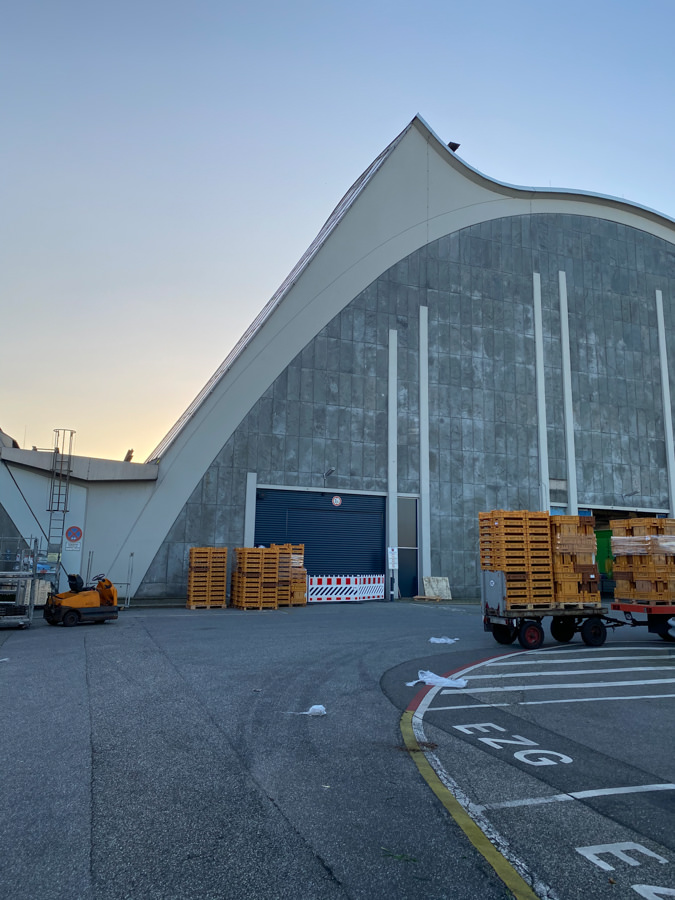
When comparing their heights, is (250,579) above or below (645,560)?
below

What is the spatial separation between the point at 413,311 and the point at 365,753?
27015 millimetres

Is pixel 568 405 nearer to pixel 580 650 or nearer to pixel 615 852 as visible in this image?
pixel 580 650

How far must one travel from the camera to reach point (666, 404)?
35438mm

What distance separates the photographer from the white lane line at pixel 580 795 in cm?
458

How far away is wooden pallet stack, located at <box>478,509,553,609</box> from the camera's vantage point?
13492mm

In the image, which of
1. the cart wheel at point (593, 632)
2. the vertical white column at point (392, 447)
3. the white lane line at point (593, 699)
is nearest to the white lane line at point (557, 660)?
the cart wheel at point (593, 632)

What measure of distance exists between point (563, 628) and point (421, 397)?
57.1 ft

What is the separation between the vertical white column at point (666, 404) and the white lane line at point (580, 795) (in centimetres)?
3270

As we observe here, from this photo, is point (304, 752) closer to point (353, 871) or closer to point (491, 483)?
point (353, 871)

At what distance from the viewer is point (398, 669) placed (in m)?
10.4

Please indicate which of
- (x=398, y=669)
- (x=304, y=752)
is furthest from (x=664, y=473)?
(x=304, y=752)

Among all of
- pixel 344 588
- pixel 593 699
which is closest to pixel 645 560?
pixel 593 699

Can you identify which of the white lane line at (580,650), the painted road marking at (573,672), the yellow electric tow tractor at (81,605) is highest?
the yellow electric tow tractor at (81,605)

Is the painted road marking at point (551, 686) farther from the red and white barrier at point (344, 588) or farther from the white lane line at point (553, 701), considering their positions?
the red and white barrier at point (344, 588)
